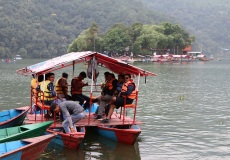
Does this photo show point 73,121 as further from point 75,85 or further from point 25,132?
point 75,85

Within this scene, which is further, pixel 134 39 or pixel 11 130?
pixel 134 39

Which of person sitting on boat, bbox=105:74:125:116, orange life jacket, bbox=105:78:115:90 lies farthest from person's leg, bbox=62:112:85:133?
Result: orange life jacket, bbox=105:78:115:90

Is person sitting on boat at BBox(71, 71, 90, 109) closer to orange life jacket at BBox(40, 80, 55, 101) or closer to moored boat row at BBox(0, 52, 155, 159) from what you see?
moored boat row at BBox(0, 52, 155, 159)

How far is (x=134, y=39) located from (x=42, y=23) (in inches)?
3042

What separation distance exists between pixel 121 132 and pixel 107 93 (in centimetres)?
209

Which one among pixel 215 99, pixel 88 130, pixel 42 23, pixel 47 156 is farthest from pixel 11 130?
pixel 42 23

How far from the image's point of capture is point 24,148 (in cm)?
1024

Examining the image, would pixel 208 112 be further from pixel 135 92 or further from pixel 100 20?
pixel 100 20

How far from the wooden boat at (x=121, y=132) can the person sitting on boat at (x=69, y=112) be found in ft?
4.92

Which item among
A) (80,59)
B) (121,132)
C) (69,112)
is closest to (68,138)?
(69,112)

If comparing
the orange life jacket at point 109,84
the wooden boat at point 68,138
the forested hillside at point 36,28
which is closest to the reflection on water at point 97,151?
the wooden boat at point 68,138

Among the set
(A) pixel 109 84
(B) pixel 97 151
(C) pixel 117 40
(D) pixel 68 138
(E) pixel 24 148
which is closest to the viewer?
(E) pixel 24 148

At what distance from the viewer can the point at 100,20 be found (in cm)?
19838

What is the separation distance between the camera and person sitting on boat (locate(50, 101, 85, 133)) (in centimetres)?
1301
